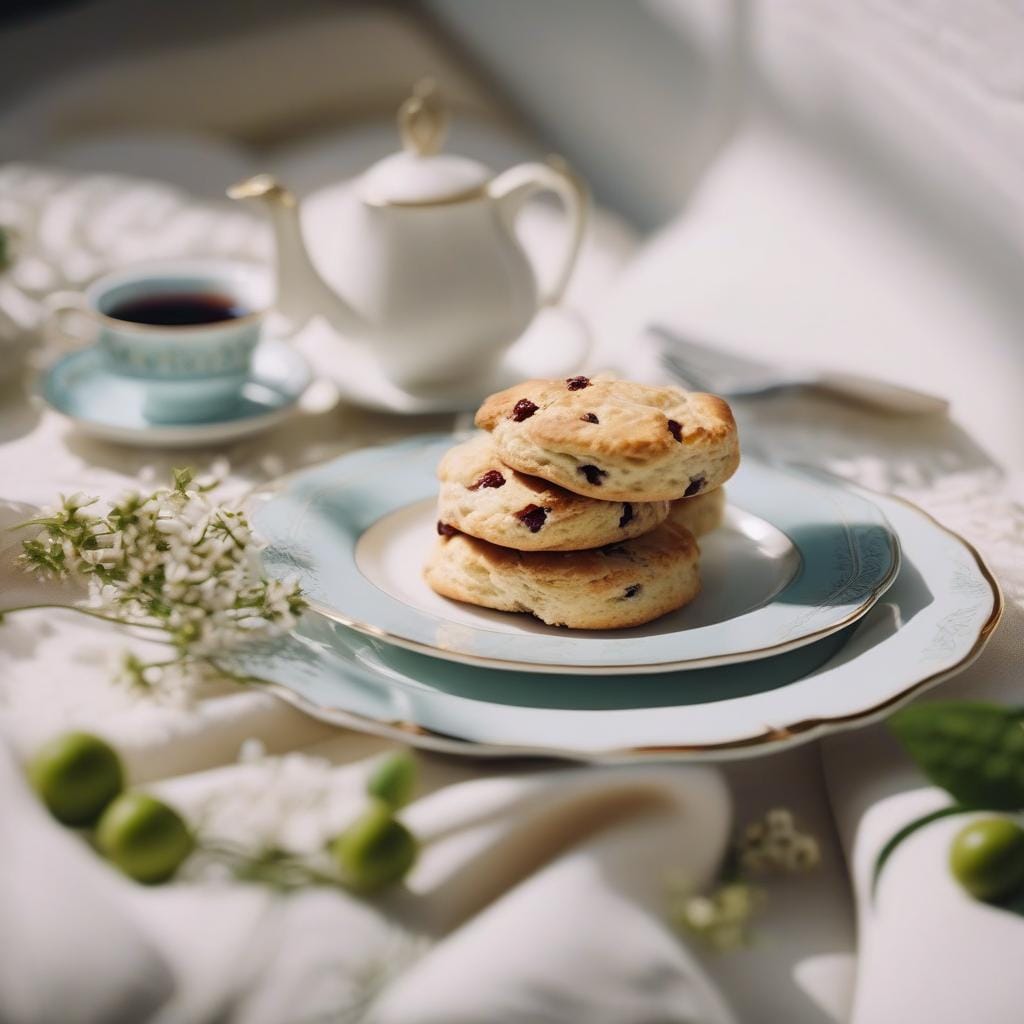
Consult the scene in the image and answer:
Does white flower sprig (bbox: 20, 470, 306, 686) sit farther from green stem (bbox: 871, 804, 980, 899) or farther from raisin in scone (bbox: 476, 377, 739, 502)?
green stem (bbox: 871, 804, 980, 899)

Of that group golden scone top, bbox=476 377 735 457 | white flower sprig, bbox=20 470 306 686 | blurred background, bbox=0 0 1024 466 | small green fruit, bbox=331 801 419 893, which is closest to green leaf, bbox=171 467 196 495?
white flower sprig, bbox=20 470 306 686

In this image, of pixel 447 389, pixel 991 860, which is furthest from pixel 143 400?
pixel 991 860

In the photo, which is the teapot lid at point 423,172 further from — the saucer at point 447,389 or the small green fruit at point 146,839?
the small green fruit at point 146,839

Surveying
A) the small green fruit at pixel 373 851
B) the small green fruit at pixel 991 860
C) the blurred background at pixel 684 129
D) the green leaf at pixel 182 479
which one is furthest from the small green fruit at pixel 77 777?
the blurred background at pixel 684 129

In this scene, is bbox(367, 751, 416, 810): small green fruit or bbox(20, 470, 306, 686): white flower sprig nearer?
bbox(367, 751, 416, 810): small green fruit

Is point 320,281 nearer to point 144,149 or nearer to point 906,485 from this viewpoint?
point 906,485
